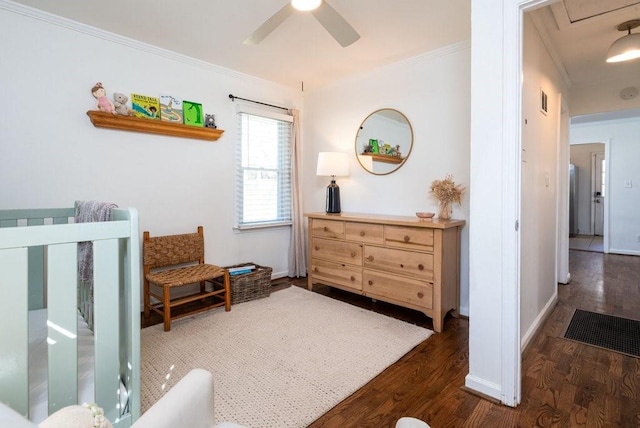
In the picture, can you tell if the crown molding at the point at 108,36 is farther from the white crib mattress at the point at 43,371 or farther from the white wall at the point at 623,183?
the white wall at the point at 623,183

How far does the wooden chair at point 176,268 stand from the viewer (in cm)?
269

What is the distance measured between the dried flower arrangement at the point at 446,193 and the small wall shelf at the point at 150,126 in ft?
7.20

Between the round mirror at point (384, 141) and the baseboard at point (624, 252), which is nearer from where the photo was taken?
the round mirror at point (384, 141)

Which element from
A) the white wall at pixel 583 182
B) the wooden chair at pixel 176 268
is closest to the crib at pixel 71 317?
the wooden chair at pixel 176 268

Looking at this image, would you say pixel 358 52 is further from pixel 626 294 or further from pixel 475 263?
pixel 626 294

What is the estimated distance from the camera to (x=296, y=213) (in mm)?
4023

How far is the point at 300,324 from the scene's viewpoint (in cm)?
264

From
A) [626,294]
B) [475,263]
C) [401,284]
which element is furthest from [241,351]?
[626,294]

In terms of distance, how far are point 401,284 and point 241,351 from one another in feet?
4.52

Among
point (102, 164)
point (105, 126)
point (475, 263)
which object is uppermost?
point (105, 126)

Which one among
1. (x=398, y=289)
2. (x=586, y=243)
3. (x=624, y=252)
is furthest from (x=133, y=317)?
(x=586, y=243)

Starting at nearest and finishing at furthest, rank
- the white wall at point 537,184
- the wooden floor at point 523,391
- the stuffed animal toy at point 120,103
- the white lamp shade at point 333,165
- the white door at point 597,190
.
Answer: the wooden floor at point 523,391
the white wall at point 537,184
the stuffed animal toy at point 120,103
the white lamp shade at point 333,165
the white door at point 597,190

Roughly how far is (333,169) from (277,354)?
201 cm

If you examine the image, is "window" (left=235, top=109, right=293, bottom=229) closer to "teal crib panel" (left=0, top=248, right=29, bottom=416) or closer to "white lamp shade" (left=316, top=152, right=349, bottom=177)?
"white lamp shade" (left=316, top=152, right=349, bottom=177)
